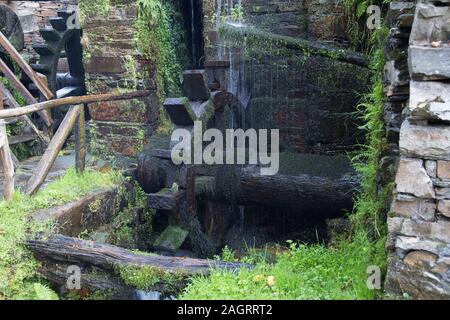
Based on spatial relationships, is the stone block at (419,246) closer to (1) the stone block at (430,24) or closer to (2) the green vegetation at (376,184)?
(2) the green vegetation at (376,184)

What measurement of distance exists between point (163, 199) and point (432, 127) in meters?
2.97

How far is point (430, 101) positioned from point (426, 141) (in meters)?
0.19

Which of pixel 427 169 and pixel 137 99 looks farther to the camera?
pixel 137 99

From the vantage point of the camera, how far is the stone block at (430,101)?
2088 mm

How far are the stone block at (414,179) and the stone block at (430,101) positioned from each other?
0.23 metres

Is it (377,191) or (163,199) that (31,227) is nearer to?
(163,199)

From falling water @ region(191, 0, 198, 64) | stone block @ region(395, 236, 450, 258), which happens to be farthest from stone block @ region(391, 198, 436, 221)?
falling water @ region(191, 0, 198, 64)

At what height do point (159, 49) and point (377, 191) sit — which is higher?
point (159, 49)

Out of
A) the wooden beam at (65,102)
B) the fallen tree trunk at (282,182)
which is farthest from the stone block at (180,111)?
the wooden beam at (65,102)

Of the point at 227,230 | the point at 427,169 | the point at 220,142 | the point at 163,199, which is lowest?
the point at 227,230

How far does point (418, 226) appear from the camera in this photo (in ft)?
7.28

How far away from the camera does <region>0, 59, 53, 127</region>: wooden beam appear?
6074 mm

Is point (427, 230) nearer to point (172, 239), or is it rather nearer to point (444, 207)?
point (444, 207)
